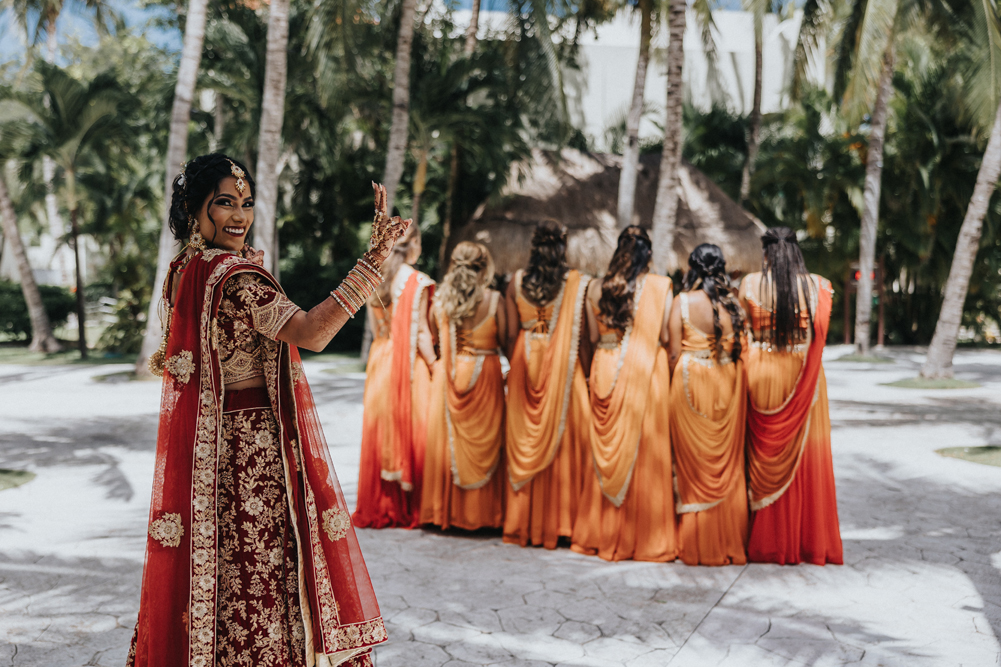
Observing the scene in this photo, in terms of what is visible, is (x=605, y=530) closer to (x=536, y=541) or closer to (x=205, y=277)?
(x=536, y=541)

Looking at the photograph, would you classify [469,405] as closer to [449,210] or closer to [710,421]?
[710,421]

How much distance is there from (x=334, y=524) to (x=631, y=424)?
244cm

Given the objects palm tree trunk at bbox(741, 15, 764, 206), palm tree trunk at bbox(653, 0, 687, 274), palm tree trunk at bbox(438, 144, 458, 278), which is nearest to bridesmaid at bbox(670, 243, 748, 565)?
palm tree trunk at bbox(653, 0, 687, 274)

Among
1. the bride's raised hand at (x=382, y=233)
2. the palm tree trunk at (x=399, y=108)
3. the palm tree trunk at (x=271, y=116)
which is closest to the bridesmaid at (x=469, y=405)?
the bride's raised hand at (x=382, y=233)

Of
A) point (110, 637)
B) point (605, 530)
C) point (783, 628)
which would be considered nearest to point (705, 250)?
point (605, 530)

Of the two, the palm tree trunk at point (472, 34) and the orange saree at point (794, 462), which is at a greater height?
the palm tree trunk at point (472, 34)

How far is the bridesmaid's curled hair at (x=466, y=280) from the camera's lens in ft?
15.8

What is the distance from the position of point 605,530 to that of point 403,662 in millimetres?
1768

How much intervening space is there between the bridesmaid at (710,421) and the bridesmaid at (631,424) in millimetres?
92

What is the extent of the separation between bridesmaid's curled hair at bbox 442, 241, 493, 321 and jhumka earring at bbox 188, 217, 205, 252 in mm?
2471

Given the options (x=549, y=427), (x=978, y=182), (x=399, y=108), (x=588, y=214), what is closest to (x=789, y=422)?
(x=549, y=427)

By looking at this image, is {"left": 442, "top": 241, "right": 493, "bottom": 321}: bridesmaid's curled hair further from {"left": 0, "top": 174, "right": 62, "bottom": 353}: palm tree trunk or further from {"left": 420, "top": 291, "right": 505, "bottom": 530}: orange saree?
{"left": 0, "top": 174, "right": 62, "bottom": 353}: palm tree trunk

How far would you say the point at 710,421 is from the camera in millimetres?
4473

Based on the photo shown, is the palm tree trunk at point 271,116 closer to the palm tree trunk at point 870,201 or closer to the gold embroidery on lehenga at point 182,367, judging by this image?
the gold embroidery on lehenga at point 182,367
